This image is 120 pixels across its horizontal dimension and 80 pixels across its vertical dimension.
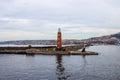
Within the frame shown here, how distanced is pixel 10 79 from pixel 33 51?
2471 inches

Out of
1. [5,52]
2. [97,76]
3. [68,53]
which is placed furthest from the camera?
[5,52]

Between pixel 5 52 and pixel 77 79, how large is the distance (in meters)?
76.3

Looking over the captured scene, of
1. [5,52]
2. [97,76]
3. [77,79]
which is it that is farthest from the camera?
[5,52]

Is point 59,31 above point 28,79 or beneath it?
above

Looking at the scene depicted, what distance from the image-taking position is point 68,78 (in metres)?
40.6

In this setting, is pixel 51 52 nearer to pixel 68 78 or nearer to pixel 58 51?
pixel 58 51

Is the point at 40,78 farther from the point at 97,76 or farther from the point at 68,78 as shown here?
the point at 97,76

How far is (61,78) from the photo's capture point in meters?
40.6

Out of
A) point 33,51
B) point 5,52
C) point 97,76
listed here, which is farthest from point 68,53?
point 97,76

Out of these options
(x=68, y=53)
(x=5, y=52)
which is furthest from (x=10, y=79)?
(x=5, y=52)

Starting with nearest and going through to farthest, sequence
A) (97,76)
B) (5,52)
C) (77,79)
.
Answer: (77,79), (97,76), (5,52)

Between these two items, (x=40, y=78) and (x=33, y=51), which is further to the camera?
(x=33, y=51)

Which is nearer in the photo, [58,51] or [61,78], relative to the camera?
[61,78]

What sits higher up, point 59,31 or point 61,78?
point 59,31
